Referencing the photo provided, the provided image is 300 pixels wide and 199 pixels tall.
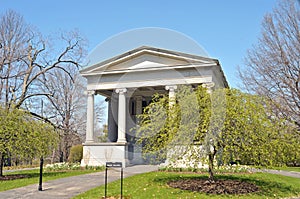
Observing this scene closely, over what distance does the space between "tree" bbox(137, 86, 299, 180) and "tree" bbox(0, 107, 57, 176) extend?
624 centimetres

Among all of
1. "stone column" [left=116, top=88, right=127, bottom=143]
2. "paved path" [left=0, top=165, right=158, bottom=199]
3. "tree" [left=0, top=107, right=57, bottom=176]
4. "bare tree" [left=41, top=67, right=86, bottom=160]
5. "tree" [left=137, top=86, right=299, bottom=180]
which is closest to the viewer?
"paved path" [left=0, top=165, right=158, bottom=199]

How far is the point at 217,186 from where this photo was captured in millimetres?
11062

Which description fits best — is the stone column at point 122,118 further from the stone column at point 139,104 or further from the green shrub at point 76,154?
the green shrub at point 76,154

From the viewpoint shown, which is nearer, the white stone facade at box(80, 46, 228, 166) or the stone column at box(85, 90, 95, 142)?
the white stone facade at box(80, 46, 228, 166)

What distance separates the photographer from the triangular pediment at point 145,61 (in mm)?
20516

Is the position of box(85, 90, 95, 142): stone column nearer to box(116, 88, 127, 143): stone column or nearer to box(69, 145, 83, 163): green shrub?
box(116, 88, 127, 143): stone column

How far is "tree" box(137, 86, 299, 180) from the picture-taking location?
34.3ft

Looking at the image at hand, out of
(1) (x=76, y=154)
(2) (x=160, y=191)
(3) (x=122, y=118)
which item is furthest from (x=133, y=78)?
(2) (x=160, y=191)

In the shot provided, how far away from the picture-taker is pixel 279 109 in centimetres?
1878

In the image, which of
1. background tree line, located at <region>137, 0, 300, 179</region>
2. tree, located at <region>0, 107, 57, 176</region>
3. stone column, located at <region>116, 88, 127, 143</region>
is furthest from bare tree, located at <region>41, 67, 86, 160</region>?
background tree line, located at <region>137, 0, 300, 179</region>

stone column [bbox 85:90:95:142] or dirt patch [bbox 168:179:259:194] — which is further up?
stone column [bbox 85:90:95:142]


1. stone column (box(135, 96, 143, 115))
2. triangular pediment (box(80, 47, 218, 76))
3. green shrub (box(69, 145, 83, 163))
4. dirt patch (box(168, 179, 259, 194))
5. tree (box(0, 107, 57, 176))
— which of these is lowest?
dirt patch (box(168, 179, 259, 194))

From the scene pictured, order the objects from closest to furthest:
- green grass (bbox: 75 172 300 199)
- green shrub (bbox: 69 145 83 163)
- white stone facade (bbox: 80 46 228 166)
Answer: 1. green grass (bbox: 75 172 300 199)
2. white stone facade (bbox: 80 46 228 166)
3. green shrub (bbox: 69 145 83 163)

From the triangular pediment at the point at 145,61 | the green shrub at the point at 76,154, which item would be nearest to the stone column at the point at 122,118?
the triangular pediment at the point at 145,61
